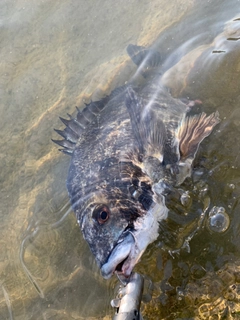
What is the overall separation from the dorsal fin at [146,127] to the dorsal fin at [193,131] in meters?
0.23

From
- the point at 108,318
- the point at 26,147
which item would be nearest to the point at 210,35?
the point at 26,147

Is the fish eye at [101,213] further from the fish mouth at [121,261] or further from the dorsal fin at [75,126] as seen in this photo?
the dorsal fin at [75,126]

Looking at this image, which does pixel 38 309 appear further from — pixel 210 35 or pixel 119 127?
pixel 210 35

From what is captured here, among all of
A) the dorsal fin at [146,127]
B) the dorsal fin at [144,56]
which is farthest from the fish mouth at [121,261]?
the dorsal fin at [144,56]

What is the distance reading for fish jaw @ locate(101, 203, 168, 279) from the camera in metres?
3.22

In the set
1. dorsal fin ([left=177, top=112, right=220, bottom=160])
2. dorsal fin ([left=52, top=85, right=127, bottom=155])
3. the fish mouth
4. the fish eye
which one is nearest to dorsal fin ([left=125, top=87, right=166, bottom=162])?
dorsal fin ([left=177, top=112, right=220, bottom=160])

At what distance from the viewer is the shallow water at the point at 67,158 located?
3.63 metres

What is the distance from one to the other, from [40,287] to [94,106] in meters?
2.34

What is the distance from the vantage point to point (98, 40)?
623 centimetres

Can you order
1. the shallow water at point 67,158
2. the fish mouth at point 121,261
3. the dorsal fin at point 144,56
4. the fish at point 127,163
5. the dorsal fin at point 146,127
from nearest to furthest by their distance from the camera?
the fish mouth at point 121,261
the fish at point 127,163
the shallow water at point 67,158
the dorsal fin at point 146,127
the dorsal fin at point 144,56

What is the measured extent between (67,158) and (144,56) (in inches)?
77.3

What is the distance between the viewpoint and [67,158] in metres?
5.12

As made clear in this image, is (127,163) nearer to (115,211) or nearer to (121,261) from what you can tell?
(115,211)

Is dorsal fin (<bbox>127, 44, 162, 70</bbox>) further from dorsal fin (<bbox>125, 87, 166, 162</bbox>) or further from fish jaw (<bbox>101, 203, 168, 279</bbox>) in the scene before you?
fish jaw (<bbox>101, 203, 168, 279</bbox>)
